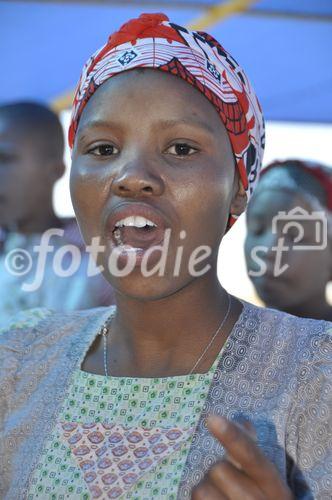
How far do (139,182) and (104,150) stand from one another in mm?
185

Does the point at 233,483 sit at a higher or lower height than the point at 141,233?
lower

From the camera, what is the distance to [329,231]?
4.06 meters

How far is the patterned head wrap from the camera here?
191 centimetres

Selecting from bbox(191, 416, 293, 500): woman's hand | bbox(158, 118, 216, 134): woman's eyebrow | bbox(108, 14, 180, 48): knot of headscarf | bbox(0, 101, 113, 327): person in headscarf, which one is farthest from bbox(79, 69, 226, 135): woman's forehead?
bbox(0, 101, 113, 327): person in headscarf

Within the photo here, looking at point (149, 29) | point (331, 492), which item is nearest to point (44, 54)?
point (149, 29)

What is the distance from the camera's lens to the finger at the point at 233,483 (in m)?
1.32

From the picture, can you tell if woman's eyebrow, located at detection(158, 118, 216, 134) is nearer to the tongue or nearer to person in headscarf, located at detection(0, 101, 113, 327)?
the tongue

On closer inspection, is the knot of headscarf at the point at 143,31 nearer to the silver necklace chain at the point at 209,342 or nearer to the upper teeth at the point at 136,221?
the upper teeth at the point at 136,221

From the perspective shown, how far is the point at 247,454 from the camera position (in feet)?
4.24
